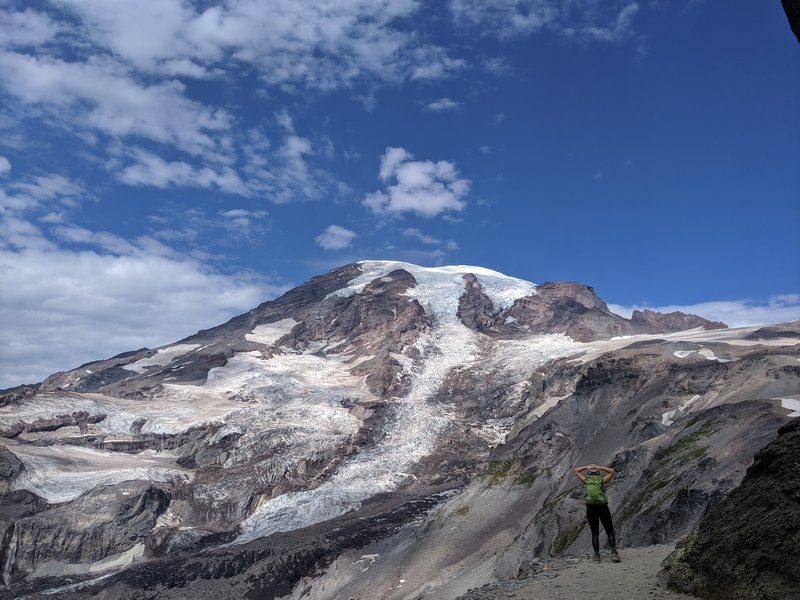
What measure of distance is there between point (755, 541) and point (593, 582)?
2.43 meters

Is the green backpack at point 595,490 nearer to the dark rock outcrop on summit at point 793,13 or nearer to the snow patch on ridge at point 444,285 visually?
the dark rock outcrop on summit at point 793,13

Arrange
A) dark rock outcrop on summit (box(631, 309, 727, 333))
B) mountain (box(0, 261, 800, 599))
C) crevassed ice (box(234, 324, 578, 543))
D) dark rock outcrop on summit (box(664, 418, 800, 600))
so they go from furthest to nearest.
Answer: dark rock outcrop on summit (box(631, 309, 727, 333)), crevassed ice (box(234, 324, 578, 543)), mountain (box(0, 261, 800, 599)), dark rock outcrop on summit (box(664, 418, 800, 600))

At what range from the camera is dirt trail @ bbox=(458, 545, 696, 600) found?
7.96 m

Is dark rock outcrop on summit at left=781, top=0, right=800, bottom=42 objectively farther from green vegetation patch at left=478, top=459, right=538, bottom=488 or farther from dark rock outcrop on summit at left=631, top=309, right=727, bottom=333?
dark rock outcrop on summit at left=631, top=309, right=727, bottom=333

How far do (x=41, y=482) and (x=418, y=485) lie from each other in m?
42.6

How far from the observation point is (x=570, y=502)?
31.8 metres

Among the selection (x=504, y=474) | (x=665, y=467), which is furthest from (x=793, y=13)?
(x=504, y=474)

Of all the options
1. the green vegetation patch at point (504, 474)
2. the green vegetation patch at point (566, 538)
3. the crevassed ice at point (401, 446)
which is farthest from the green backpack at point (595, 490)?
the crevassed ice at point (401, 446)

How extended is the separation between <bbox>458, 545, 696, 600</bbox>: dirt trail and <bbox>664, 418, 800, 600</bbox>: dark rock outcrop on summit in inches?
13.5

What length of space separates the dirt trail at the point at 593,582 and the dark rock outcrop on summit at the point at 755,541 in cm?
34

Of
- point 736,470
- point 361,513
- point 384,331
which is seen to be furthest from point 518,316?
point 736,470

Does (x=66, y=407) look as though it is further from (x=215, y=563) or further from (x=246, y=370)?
(x=215, y=563)

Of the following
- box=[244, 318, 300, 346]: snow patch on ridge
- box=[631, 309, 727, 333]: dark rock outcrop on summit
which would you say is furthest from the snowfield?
box=[631, 309, 727, 333]: dark rock outcrop on summit

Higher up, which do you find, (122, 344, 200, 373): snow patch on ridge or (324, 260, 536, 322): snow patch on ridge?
(324, 260, 536, 322): snow patch on ridge
